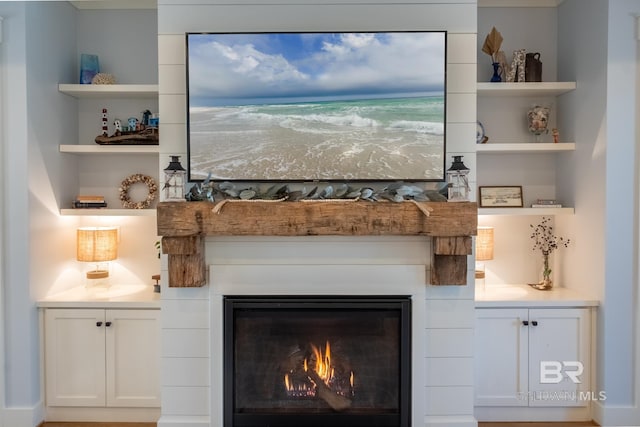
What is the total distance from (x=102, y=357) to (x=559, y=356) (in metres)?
2.69

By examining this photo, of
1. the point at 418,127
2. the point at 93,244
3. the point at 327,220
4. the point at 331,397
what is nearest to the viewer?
the point at 327,220

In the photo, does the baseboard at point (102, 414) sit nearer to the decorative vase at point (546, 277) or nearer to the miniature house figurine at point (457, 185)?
the miniature house figurine at point (457, 185)

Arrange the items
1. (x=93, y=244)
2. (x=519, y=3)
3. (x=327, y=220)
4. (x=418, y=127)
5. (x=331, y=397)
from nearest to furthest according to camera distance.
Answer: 1. (x=327, y=220)
2. (x=418, y=127)
3. (x=331, y=397)
4. (x=93, y=244)
5. (x=519, y=3)

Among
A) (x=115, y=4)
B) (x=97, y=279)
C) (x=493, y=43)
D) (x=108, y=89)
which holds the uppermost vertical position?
(x=115, y=4)

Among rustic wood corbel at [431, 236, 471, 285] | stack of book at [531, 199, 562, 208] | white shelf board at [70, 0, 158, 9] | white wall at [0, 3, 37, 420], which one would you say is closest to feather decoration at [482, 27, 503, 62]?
stack of book at [531, 199, 562, 208]

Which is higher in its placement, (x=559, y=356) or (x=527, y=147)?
(x=527, y=147)

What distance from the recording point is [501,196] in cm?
337

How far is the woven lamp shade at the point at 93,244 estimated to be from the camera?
10.5 feet

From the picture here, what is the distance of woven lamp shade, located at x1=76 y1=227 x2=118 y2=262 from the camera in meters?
3.20

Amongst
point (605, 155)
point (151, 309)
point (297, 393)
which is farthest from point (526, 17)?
point (151, 309)

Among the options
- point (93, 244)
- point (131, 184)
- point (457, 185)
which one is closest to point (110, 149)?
point (131, 184)

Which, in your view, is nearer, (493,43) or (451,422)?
(451,422)

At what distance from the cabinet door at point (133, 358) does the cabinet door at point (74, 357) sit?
0.20 ft

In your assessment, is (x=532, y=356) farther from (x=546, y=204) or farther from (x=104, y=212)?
(x=104, y=212)
